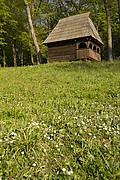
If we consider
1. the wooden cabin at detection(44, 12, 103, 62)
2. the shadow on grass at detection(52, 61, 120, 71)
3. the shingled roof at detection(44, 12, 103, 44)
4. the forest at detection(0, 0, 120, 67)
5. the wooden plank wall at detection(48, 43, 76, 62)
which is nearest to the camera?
the shadow on grass at detection(52, 61, 120, 71)

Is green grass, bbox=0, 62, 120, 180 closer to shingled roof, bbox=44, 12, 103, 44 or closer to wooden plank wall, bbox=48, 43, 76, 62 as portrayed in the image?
wooden plank wall, bbox=48, 43, 76, 62

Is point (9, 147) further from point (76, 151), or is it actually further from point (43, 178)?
point (76, 151)

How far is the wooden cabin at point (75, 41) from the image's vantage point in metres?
21.1

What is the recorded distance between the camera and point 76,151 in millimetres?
3312

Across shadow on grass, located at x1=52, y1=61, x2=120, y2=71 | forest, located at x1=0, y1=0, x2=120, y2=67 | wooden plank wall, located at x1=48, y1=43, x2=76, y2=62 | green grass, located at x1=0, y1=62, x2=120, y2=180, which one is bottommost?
green grass, located at x1=0, y1=62, x2=120, y2=180

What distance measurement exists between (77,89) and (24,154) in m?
5.29

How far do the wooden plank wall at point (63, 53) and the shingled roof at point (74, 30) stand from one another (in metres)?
0.82

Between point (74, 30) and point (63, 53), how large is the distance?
2642 millimetres

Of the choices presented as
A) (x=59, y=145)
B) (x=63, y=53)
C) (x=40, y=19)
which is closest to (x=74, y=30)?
(x=63, y=53)

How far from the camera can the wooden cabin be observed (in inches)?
832

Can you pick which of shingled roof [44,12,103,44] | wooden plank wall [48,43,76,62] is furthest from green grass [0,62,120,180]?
shingled roof [44,12,103,44]

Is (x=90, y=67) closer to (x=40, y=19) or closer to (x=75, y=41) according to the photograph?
(x=75, y=41)

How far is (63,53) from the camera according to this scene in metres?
22.3

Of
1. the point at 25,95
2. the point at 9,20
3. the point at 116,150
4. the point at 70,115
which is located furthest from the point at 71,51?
the point at 116,150
